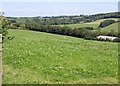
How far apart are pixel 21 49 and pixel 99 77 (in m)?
7.18

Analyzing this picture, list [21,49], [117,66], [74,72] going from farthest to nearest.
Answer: [21,49], [117,66], [74,72]

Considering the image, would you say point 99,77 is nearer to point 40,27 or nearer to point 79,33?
point 79,33

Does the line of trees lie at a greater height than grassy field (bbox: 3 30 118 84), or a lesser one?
lesser

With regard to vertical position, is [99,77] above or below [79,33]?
above

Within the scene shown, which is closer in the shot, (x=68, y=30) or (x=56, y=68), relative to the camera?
(x=56, y=68)

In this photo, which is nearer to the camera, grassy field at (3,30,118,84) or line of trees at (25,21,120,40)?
grassy field at (3,30,118,84)

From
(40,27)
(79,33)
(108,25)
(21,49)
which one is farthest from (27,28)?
(21,49)

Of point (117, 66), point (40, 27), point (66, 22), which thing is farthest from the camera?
point (66, 22)

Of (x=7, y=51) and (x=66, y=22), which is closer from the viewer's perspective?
(x=7, y=51)

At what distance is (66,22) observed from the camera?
8319 cm

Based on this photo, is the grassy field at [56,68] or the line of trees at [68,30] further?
the line of trees at [68,30]

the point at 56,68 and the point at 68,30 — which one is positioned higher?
the point at 56,68

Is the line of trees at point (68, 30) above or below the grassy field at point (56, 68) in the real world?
below

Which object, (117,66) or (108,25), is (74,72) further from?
(108,25)
